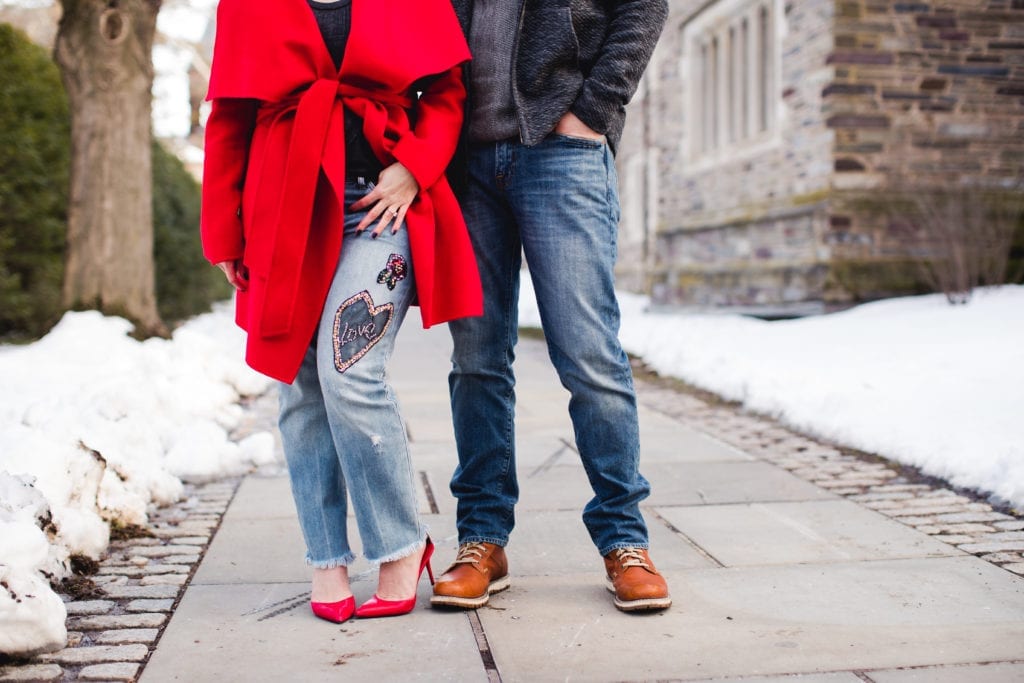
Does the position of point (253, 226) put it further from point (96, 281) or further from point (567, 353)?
point (96, 281)

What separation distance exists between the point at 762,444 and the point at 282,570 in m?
2.91

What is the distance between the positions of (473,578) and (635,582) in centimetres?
42

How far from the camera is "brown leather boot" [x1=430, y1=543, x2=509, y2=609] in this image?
274 cm

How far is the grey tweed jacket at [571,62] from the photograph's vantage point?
2.67m

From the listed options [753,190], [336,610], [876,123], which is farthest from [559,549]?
[753,190]

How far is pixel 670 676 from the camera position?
90.0 inches

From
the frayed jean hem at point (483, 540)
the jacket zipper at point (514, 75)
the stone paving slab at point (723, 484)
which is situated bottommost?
the stone paving slab at point (723, 484)

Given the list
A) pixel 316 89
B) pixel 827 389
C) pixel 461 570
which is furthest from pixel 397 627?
pixel 827 389

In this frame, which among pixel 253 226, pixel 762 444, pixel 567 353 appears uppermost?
pixel 253 226

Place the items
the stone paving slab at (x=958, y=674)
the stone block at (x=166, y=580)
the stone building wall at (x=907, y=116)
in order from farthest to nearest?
the stone building wall at (x=907, y=116) < the stone block at (x=166, y=580) < the stone paving slab at (x=958, y=674)

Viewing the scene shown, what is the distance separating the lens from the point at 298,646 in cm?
252

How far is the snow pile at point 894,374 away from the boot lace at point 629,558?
→ 1804mm

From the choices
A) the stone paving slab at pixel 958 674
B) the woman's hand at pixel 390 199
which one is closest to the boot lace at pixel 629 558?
the stone paving slab at pixel 958 674

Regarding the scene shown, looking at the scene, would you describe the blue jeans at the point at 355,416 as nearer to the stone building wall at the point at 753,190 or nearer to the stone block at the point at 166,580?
the stone block at the point at 166,580
